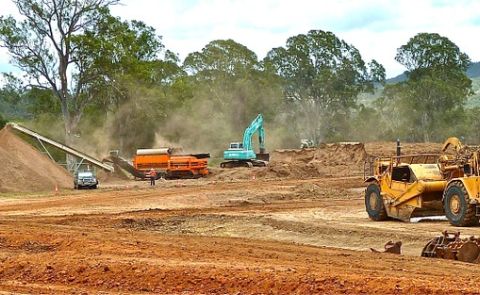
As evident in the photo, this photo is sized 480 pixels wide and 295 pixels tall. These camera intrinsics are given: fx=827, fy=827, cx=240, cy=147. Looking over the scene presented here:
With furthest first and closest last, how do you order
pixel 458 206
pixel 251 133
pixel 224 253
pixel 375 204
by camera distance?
1. pixel 251 133
2. pixel 375 204
3. pixel 458 206
4. pixel 224 253

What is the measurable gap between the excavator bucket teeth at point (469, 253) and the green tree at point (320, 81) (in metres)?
81.8

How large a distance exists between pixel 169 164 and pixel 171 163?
16cm

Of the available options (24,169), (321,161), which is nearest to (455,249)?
(24,169)

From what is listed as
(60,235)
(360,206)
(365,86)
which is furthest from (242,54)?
(60,235)

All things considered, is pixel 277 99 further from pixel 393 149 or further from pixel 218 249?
pixel 218 249

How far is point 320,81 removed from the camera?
96625mm

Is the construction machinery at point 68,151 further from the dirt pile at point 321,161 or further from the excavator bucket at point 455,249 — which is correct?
the excavator bucket at point 455,249

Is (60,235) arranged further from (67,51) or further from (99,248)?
(67,51)

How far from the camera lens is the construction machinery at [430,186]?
20688mm

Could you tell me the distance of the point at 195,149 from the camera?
8469 cm

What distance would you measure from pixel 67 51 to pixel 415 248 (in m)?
48.9

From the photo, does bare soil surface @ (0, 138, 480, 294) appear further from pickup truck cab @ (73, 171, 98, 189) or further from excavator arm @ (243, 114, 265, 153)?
excavator arm @ (243, 114, 265, 153)

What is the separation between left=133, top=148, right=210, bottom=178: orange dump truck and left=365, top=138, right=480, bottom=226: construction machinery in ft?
112

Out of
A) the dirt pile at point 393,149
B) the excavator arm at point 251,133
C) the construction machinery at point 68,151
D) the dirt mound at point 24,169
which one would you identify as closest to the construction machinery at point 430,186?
the dirt mound at point 24,169
